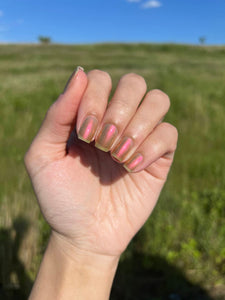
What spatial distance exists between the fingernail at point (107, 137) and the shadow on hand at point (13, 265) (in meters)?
1.69

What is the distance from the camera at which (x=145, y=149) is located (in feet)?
3.20

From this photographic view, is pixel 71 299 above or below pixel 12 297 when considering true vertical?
above

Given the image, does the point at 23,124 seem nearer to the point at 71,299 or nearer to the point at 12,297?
the point at 12,297

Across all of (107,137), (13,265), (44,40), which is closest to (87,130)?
(107,137)

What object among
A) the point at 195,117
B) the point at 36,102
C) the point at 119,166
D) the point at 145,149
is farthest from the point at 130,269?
the point at 36,102

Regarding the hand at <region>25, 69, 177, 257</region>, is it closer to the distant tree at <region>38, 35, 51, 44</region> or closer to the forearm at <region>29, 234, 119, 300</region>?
the forearm at <region>29, 234, 119, 300</region>

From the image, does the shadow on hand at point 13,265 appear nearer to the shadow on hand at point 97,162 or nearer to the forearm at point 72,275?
the forearm at point 72,275

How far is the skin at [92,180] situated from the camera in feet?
3.18

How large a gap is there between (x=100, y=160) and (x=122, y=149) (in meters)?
0.40

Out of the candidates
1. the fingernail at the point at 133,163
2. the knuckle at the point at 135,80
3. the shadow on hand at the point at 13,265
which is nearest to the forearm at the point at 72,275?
the fingernail at the point at 133,163

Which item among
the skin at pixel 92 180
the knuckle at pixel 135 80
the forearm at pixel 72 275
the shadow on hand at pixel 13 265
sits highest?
the knuckle at pixel 135 80

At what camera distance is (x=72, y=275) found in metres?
1.09

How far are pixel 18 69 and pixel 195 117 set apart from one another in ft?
61.5

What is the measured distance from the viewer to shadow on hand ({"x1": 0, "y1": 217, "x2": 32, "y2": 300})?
2236 mm
